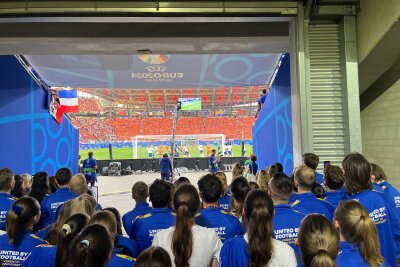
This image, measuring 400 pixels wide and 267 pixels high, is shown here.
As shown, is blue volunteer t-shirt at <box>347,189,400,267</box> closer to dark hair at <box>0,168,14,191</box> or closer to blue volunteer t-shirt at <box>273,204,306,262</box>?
blue volunteer t-shirt at <box>273,204,306,262</box>

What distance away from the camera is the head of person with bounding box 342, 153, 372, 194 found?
8.80 feet

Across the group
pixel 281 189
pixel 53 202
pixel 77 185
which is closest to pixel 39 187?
pixel 53 202

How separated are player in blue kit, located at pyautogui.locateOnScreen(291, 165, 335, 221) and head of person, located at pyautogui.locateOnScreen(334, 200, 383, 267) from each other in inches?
36.3

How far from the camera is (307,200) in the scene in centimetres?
289

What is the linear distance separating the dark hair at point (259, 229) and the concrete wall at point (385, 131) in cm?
528

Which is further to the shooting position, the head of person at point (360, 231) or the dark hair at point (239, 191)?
the dark hair at point (239, 191)

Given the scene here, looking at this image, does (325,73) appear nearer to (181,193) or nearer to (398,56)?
(398,56)

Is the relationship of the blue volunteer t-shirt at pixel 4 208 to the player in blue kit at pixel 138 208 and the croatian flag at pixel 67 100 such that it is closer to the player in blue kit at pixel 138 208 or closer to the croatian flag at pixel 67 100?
the player in blue kit at pixel 138 208

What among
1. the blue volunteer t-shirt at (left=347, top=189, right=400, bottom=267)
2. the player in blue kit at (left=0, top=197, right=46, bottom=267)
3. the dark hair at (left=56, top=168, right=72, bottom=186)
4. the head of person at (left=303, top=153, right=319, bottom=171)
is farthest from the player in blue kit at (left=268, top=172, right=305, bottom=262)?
the dark hair at (left=56, top=168, right=72, bottom=186)

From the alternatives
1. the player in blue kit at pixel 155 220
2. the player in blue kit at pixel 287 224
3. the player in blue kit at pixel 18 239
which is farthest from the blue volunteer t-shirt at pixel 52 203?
the player in blue kit at pixel 287 224

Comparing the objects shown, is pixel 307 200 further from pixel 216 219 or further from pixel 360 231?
pixel 360 231


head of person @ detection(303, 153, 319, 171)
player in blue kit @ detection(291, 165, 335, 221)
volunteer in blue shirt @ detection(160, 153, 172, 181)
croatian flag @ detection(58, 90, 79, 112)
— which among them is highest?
croatian flag @ detection(58, 90, 79, 112)

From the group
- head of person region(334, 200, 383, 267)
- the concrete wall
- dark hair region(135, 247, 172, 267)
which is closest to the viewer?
dark hair region(135, 247, 172, 267)

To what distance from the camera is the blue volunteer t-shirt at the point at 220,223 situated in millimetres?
2488
